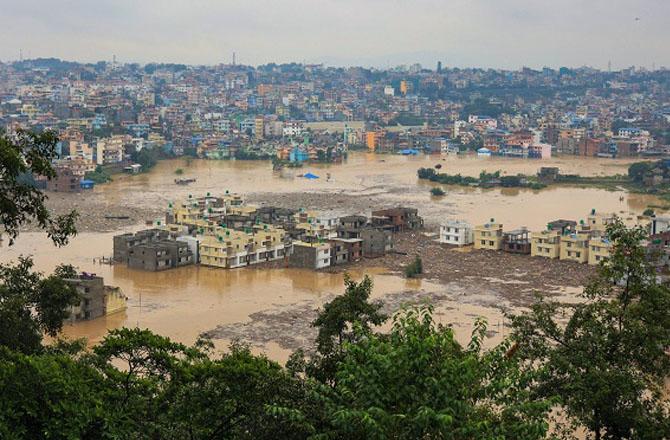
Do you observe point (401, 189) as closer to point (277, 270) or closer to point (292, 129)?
point (277, 270)

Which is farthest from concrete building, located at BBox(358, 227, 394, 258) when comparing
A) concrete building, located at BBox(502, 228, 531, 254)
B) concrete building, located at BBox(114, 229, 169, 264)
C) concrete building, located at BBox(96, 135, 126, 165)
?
concrete building, located at BBox(96, 135, 126, 165)

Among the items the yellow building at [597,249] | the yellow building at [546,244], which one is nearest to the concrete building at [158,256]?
the yellow building at [546,244]

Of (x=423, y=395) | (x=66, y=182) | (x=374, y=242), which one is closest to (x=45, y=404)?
(x=423, y=395)

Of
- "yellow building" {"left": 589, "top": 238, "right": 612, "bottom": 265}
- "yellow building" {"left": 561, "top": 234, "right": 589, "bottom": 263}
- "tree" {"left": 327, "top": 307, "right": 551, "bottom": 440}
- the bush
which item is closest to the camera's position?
"tree" {"left": 327, "top": 307, "right": 551, "bottom": 440}

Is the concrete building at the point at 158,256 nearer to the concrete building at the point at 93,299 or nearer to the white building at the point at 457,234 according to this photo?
the concrete building at the point at 93,299

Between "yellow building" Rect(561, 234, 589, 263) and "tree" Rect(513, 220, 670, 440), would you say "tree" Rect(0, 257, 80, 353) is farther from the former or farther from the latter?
"yellow building" Rect(561, 234, 589, 263)
